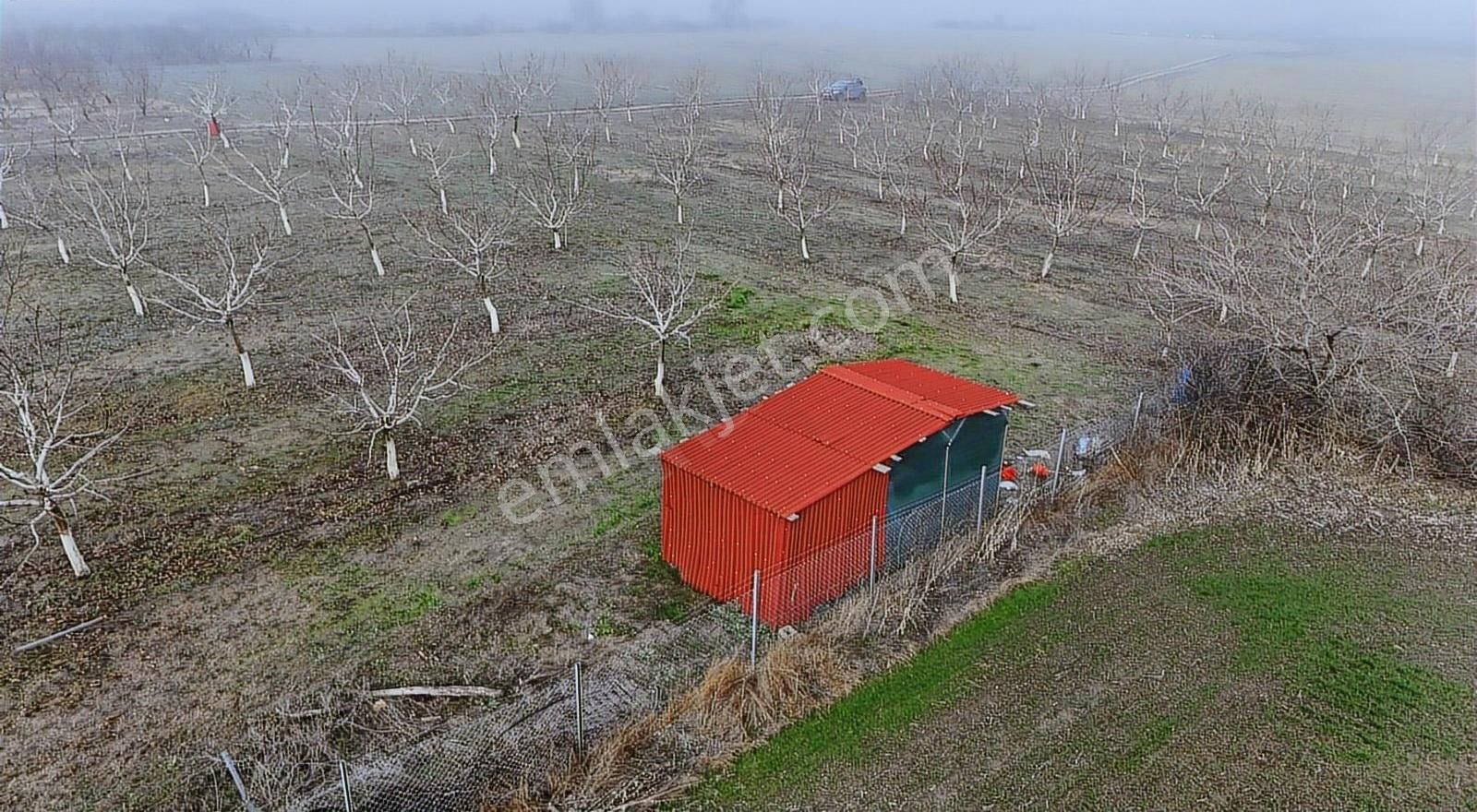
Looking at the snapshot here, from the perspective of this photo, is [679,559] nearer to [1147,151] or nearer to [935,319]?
[935,319]

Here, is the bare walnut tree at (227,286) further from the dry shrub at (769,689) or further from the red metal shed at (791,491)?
the dry shrub at (769,689)

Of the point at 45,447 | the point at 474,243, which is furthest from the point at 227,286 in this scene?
the point at 45,447

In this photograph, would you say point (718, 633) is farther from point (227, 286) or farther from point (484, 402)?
point (227, 286)

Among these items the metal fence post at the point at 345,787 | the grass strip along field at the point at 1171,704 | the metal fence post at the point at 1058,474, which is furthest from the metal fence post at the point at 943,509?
the metal fence post at the point at 345,787

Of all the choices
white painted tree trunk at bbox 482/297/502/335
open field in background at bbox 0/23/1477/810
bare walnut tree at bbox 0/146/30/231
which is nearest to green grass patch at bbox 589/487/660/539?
open field in background at bbox 0/23/1477/810

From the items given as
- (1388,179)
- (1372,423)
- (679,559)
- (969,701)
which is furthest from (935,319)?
(1388,179)

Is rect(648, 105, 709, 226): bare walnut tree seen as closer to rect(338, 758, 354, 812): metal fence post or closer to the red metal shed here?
the red metal shed

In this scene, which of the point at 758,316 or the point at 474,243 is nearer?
the point at 474,243
